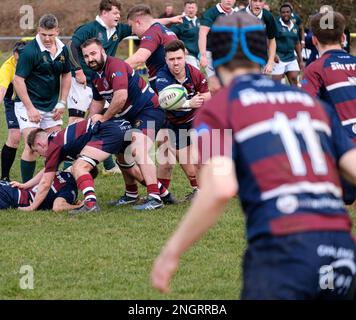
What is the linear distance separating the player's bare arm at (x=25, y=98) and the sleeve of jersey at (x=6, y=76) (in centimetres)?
44

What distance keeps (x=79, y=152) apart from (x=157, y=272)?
5.14 meters

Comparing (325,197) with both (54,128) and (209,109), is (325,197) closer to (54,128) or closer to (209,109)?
(209,109)

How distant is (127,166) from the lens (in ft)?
27.9

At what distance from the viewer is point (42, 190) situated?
26.0 feet

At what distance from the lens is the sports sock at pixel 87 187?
7.84 metres

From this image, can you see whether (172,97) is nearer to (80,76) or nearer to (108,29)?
(80,76)

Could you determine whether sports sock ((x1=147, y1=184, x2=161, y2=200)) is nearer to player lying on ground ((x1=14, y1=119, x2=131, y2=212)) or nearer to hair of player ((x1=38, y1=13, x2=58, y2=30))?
player lying on ground ((x1=14, y1=119, x2=131, y2=212))

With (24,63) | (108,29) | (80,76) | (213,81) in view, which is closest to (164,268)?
(213,81)

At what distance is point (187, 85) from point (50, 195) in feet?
5.60

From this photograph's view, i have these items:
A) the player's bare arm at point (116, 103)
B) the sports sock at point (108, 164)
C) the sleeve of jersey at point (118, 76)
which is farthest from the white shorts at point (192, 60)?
the player's bare arm at point (116, 103)

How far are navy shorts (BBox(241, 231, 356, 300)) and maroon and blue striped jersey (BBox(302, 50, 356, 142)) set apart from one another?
10.7ft

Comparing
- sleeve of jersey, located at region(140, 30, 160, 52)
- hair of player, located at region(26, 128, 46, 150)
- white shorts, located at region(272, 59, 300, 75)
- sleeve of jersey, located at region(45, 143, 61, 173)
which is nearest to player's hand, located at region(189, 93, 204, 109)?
sleeve of jersey, located at region(140, 30, 160, 52)

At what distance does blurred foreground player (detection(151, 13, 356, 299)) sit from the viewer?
289 centimetres

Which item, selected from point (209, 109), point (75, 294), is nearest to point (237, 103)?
point (209, 109)
